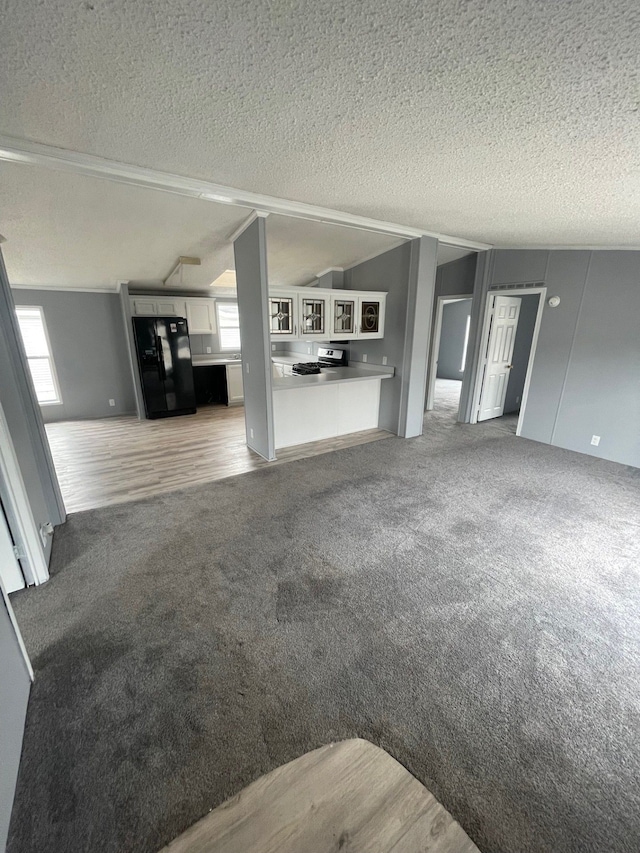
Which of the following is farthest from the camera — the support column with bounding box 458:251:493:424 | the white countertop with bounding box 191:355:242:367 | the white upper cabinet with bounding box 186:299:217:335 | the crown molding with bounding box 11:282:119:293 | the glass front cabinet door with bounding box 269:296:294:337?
the white countertop with bounding box 191:355:242:367

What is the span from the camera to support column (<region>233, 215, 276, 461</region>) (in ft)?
11.3

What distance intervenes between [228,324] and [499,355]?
5.11 metres

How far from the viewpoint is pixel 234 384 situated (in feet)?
21.9

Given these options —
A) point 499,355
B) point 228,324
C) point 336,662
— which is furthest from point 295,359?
point 336,662

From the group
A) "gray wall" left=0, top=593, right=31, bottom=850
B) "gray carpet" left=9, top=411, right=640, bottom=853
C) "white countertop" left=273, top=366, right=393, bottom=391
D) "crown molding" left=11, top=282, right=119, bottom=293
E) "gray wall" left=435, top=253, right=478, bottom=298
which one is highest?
"gray wall" left=435, top=253, right=478, bottom=298

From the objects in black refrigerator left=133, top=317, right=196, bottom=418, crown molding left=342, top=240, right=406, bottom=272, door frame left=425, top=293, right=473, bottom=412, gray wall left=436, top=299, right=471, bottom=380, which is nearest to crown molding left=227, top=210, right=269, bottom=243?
crown molding left=342, top=240, right=406, bottom=272

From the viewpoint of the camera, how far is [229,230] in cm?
372

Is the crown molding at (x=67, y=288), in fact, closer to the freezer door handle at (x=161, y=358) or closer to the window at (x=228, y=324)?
the freezer door handle at (x=161, y=358)

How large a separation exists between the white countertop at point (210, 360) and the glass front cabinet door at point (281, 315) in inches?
93.0

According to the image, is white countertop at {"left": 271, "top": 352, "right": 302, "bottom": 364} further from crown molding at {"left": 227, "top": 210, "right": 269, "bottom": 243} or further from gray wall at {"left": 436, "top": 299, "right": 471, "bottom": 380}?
gray wall at {"left": 436, "top": 299, "right": 471, "bottom": 380}

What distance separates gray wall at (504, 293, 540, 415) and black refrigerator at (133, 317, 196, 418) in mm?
5751

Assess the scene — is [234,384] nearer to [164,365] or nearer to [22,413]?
[164,365]

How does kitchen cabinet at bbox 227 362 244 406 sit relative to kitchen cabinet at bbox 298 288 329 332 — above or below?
below

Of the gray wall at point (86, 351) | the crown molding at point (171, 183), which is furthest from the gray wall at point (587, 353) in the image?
the gray wall at point (86, 351)
